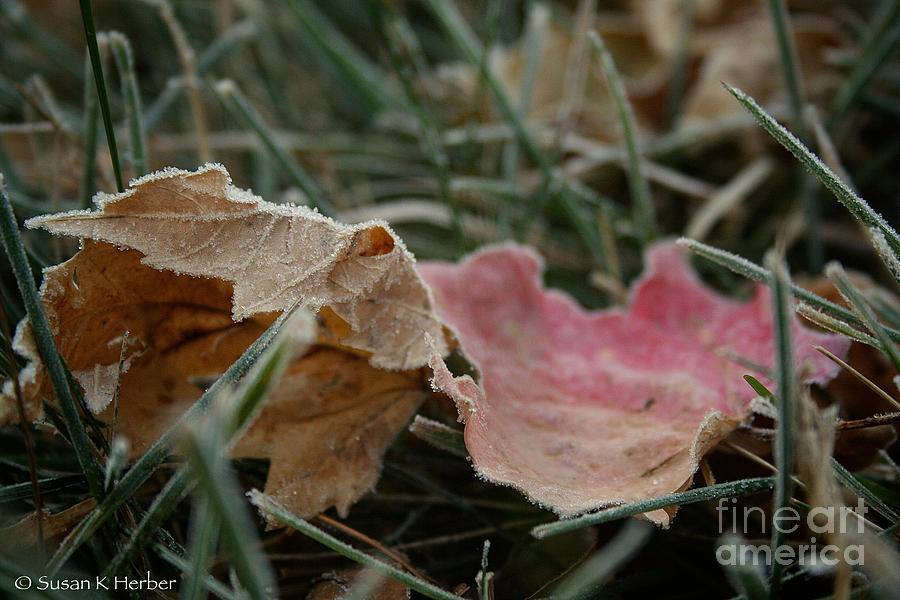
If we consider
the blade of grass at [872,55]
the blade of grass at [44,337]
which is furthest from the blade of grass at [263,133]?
the blade of grass at [872,55]

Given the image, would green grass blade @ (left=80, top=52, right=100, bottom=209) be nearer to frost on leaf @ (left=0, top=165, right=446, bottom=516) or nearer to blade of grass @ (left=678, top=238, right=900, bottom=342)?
frost on leaf @ (left=0, top=165, right=446, bottom=516)

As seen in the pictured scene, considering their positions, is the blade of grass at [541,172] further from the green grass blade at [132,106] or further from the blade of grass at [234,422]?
the blade of grass at [234,422]

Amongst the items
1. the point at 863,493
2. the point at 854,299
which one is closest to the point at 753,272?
the point at 854,299

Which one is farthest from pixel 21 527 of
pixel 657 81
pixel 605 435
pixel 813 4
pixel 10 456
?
pixel 813 4

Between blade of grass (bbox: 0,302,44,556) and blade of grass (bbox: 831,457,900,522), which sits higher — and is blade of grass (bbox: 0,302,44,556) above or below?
above

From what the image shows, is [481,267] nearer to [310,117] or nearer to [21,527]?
[21,527]

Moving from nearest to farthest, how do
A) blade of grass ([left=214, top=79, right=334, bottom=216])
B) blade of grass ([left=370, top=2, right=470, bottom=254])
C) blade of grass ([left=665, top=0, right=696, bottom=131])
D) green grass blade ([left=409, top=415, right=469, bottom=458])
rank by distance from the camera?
green grass blade ([left=409, top=415, right=469, bottom=458]) < blade of grass ([left=214, top=79, right=334, bottom=216]) < blade of grass ([left=370, top=2, right=470, bottom=254]) < blade of grass ([left=665, top=0, right=696, bottom=131])

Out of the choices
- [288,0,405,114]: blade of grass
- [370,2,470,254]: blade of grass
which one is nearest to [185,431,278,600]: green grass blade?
[370,2,470,254]: blade of grass
